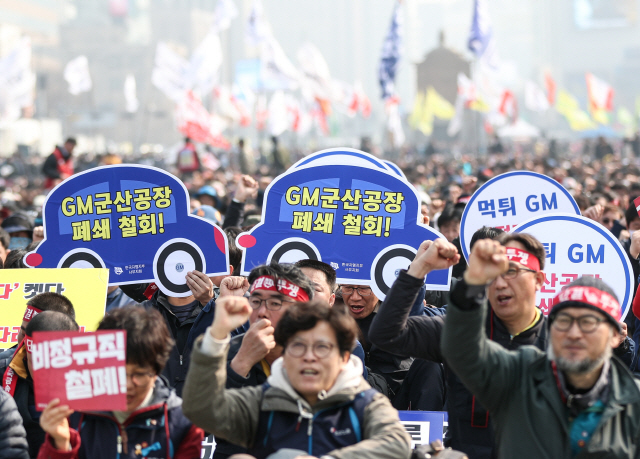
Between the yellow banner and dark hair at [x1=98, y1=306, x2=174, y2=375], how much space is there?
5.55 ft

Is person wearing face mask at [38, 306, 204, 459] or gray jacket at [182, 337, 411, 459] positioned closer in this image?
gray jacket at [182, 337, 411, 459]

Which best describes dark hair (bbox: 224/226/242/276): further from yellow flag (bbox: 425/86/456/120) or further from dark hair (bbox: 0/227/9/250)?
yellow flag (bbox: 425/86/456/120)

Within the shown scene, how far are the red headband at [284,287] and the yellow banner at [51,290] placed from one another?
1326 millimetres

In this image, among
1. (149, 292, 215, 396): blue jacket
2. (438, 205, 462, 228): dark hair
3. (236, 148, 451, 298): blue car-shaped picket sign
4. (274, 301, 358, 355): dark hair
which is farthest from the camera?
(438, 205, 462, 228): dark hair

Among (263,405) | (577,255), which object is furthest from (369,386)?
(577,255)

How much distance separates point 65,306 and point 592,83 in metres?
29.7

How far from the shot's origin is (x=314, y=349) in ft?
11.4

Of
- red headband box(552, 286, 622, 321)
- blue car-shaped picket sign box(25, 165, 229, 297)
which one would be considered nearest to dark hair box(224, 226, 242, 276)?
blue car-shaped picket sign box(25, 165, 229, 297)

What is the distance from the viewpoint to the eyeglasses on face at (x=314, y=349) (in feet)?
11.4

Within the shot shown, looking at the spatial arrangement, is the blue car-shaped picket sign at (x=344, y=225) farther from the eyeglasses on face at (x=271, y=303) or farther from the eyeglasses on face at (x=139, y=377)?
the eyeglasses on face at (x=139, y=377)

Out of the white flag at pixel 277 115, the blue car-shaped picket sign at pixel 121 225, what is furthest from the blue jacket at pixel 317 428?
the white flag at pixel 277 115

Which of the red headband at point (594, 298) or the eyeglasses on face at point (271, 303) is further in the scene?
the eyeglasses on face at point (271, 303)

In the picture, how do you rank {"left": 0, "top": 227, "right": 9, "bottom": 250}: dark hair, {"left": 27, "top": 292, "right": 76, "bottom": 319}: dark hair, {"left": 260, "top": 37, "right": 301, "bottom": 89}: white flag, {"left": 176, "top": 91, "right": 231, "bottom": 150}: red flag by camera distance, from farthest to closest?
{"left": 260, "top": 37, "right": 301, "bottom": 89}: white flag
{"left": 176, "top": 91, "right": 231, "bottom": 150}: red flag
{"left": 0, "top": 227, "right": 9, "bottom": 250}: dark hair
{"left": 27, "top": 292, "right": 76, "bottom": 319}: dark hair

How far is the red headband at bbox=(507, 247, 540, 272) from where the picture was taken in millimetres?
4281
